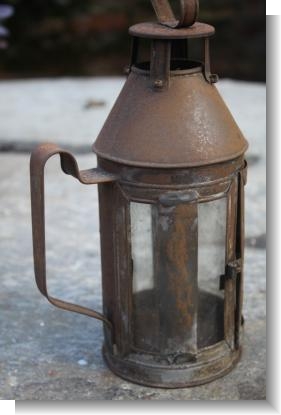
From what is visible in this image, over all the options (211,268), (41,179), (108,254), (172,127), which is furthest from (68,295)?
(172,127)

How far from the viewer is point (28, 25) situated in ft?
30.8

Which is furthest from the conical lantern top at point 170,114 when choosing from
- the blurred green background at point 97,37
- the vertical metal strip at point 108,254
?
the blurred green background at point 97,37

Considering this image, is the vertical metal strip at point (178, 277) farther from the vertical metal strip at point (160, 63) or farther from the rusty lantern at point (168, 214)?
the vertical metal strip at point (160, 63)

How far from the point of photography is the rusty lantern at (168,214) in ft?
7.54

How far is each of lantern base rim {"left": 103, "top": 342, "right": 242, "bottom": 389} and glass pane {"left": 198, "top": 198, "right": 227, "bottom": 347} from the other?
0.22ft

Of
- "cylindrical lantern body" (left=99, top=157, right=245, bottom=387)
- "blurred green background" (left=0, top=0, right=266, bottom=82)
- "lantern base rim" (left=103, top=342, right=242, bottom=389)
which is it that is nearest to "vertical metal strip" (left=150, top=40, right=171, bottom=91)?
"cylindrical lantern body" (left=99, top=157, right=245, bottom=387)

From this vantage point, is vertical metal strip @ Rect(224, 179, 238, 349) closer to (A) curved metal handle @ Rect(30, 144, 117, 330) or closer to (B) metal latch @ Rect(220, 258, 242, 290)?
(B) metal latch @ Rect(220, 258, 242, 290)

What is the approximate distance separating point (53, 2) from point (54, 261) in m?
6.00

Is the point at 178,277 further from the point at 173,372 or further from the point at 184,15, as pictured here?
the point at 184,15

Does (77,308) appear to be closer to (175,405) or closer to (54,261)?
(175,405)

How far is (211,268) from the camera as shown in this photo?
2514 millimetres

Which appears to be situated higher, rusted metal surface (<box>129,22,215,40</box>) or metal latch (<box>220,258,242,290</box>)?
rusted metal surface (<box>129,22,215,40</box>)

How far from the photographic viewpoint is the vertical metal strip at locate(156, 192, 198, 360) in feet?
7.68

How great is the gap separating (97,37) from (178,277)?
8.07 m
